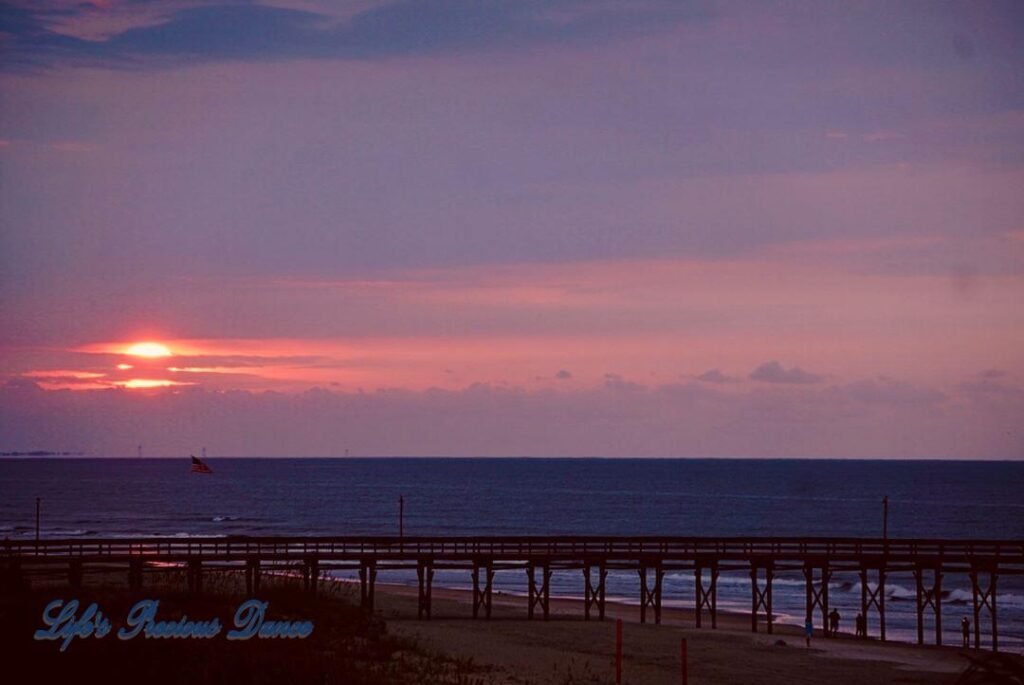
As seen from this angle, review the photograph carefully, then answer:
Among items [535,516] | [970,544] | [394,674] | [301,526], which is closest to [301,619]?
[394,674]

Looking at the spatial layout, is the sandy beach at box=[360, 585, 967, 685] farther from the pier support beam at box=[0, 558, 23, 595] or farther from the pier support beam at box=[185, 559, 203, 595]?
the pier support beam at box=[0, 558, 23, 595]

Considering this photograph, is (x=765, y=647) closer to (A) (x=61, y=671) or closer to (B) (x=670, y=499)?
(A) (x=61, y=671)

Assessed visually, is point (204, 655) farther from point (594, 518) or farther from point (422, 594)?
point (594, 518)

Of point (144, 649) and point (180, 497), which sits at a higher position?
point (144, 649)

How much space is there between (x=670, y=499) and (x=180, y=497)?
79.1 meters

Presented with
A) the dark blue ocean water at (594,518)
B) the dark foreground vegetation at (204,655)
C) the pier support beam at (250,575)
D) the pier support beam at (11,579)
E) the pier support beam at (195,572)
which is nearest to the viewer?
the dark foreground vegetation at (204,655)

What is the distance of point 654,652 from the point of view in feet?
132

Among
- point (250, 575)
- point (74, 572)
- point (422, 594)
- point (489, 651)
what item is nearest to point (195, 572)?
point (250, 575)

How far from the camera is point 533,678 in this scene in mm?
32406

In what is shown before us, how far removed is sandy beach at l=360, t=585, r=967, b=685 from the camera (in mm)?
35094

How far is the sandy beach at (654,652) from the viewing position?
3509 centimetres

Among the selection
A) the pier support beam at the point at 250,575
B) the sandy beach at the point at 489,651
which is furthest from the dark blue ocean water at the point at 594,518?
the pier support beam at the point at 250,575

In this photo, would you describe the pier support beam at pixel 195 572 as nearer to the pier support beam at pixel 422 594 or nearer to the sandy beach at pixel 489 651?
the sandy beach at pixel 489 651

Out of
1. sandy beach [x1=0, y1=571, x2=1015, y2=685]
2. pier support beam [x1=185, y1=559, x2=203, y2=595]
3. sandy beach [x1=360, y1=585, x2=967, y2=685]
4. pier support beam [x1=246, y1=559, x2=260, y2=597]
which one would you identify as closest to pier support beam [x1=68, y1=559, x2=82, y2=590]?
sandy beach [x1=0, y1=571, x2=1015, y2=685]
